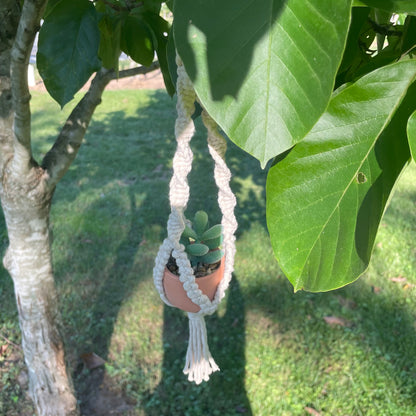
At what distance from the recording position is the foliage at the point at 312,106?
0.47 metres

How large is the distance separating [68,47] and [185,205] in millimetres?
427

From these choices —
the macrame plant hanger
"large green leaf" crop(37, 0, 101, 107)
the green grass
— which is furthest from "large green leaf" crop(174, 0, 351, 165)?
the green grass

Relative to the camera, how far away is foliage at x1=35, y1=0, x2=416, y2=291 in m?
0.47

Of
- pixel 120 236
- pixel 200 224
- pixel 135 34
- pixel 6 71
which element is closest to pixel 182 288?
pixel 200 224

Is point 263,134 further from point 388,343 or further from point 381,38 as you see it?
point 388,343

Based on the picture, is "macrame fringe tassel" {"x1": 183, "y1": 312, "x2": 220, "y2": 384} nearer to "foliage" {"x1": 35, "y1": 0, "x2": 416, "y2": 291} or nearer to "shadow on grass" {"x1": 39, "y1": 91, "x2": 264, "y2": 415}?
"foliage" {"x1": 35, "y1": 0, "x2": 416, "y2": 291}

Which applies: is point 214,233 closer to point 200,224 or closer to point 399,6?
point 200,224

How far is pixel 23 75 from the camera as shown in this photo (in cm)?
129

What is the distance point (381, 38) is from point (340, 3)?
28 centimetres

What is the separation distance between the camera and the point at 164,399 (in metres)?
2.50

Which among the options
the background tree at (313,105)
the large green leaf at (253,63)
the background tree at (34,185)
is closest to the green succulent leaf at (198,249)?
the background tree at (34,185)

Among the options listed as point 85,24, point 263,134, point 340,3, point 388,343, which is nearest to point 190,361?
point 85,24

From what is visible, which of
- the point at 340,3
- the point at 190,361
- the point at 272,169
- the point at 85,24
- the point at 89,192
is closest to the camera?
the point at 340,3

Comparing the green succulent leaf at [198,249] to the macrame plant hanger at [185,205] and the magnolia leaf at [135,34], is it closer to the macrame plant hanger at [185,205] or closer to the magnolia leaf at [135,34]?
the macrame plant hanger at [185,205]
